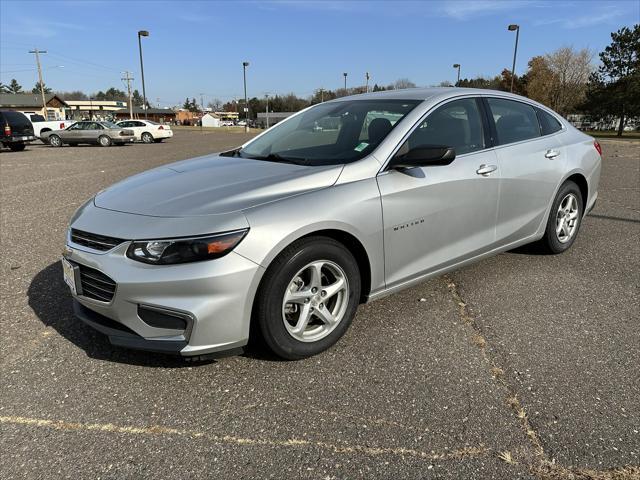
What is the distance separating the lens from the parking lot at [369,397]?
2.23m

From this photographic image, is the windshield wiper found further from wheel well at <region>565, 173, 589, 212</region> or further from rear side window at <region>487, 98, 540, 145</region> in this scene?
wheel well at <region>565, 173, 589, 212</region>

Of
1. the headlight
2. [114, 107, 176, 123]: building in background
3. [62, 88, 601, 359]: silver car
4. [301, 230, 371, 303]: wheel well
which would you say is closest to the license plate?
[62, 88, 601, 359]: silver car

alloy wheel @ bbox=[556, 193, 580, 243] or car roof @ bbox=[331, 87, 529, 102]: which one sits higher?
car roof @ bbox=[331, 87, 529, 102]

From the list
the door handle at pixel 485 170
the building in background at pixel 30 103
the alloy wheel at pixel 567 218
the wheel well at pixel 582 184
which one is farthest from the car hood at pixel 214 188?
the building in background at pixel 30 103

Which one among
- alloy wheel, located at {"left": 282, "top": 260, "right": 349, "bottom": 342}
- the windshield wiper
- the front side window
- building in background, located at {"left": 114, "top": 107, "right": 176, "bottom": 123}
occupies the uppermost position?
the front side window

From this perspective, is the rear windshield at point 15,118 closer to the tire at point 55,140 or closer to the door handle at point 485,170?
the tire at point 55,140

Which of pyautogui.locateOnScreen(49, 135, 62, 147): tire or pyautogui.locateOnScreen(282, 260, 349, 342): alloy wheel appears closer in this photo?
pyautogui.locateOnScreen(282, 260, 349, 342): alloy wheel

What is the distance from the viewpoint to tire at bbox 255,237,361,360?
2787 mm

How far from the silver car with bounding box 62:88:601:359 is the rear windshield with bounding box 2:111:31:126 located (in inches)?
739

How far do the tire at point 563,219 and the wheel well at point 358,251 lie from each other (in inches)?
94.0

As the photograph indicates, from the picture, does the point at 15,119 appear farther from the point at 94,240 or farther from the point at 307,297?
the point at 307,297

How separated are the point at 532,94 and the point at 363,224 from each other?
2403 inches

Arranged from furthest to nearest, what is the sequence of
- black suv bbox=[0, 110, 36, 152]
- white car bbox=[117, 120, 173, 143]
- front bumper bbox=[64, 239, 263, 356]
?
white car bbox=[117, 120, 173, 143], black suv bbox=[0, 110, 36, 152], front bumper bbox=[64, 239, 263, 356]

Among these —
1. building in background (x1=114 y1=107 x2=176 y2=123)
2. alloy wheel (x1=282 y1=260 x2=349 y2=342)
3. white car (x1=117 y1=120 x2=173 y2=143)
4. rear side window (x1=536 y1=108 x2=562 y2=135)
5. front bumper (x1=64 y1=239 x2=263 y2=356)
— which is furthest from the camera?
building in background (x1=114 y1=107 x2=176 y2=123)
